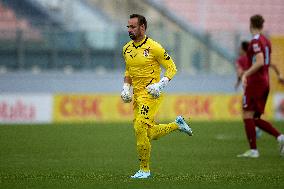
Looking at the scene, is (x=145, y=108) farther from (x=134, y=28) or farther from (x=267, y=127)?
(x=267, y=127)

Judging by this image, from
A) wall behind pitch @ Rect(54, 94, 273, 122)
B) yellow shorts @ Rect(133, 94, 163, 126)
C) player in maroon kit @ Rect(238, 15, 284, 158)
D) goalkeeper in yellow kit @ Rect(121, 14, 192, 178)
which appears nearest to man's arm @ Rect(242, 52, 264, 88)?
player in maroon kit @ Rect(238, 15, 284, 158)

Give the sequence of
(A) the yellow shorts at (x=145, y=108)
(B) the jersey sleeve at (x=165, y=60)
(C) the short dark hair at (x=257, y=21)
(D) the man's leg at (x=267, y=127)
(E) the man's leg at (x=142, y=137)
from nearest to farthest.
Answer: (E) the man's leg at (x=142, y=137), (A) the yellow shorts at (x=145, y=108), (B) the jersey sleeve at (x=165, y=60), (C) the short dark hair at (x=257, y=21), (D) the man's leg at (x=267, y=127)

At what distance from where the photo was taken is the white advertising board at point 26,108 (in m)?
24.1

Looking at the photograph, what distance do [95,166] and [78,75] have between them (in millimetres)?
13836

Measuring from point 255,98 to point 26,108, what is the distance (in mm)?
11234

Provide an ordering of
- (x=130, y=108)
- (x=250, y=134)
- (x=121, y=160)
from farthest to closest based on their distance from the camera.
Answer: (x=130, y=108) < (x=250, y=134) < (x=121, y=160)

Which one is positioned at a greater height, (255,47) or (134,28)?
(134,28)

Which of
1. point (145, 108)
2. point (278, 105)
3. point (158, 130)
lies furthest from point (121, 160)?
point (278, 105)

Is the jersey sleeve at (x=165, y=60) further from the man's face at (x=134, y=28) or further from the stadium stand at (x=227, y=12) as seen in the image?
the stadium stand at (x=227, y=12)

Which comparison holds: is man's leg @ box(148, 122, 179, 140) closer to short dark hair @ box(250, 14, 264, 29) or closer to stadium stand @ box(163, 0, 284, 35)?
short dark hair @ box(250, 14, 264, 29)

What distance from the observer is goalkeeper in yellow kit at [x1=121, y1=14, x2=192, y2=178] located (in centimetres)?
1066

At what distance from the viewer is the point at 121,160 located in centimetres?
1360

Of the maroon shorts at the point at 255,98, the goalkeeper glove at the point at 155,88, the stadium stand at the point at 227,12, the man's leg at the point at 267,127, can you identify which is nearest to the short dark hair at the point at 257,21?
the maroon shorts at the point at 255,98

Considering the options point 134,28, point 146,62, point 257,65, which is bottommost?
point 257,65
